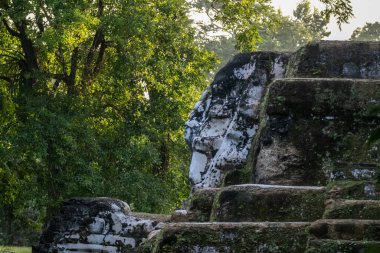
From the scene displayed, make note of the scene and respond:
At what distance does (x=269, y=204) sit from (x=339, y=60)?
114 inches

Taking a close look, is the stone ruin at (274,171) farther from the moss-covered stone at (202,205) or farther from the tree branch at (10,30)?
the tree branch at (10,30)

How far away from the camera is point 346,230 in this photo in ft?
22.5

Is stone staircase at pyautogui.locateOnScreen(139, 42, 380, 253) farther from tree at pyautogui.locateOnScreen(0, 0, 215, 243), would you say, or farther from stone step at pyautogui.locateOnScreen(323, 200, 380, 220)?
tree at pyautogui.locateOnScreen(0, 0, 215, 243)

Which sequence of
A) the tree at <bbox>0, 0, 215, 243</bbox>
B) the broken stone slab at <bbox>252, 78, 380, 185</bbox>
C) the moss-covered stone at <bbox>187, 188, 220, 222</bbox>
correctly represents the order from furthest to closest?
the tree at <bbox>0, 0, 215, 243</bbox>
the broken stone slab at <bbox>252, 78, 380, 185</bbox>
the moss-covered stone at <bbox>187, 188, 220, 222</bbox>

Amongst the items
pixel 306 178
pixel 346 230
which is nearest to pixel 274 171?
pixel 306 178

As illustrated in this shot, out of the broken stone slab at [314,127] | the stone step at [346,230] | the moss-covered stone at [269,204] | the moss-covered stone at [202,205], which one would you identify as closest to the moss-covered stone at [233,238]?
the stone step at [346,230]

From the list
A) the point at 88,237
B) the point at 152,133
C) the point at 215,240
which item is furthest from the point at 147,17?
the point at 215,240

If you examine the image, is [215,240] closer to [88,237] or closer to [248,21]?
[88,237]

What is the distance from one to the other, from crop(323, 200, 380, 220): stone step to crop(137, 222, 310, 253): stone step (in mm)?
400

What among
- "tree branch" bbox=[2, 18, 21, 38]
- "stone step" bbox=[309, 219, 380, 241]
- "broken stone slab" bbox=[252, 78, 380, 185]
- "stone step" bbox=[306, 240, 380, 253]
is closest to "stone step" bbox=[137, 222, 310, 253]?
"stone step" bbox=[309, 219, 380, 241]

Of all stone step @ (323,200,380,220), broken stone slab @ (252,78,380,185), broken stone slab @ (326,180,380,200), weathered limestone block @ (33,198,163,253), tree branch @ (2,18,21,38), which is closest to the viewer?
stone step @ (323,200,380,220)

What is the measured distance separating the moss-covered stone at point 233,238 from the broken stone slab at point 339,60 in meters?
3.63

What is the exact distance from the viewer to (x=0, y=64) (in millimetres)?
21062

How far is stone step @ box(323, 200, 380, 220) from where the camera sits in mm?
7328
